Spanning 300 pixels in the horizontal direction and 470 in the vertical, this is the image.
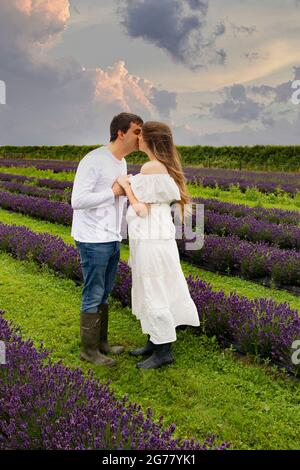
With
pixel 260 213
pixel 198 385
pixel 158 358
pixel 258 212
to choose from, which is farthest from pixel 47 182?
pixel 198 385

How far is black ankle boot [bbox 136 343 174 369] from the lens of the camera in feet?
13.7

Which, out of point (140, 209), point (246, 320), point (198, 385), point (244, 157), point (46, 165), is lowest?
point (198, 385)

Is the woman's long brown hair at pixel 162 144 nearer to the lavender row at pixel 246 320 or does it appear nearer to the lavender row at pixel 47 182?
the lavender row at pixel 246 320

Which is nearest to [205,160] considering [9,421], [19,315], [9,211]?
[9,211]

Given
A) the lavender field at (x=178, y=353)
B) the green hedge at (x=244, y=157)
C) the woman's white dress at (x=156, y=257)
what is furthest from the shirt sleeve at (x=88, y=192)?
the green hedge at (x=244, y=157)

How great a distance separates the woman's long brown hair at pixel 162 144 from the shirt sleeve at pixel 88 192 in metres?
0.45

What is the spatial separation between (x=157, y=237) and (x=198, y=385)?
47.4 inches

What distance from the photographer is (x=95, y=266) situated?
4016 millimetres

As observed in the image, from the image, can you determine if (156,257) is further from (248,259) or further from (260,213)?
(260,213)

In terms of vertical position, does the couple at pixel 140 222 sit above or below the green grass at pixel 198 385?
above

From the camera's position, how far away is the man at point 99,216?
12.5 feet

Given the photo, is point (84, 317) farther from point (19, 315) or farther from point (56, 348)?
point (19, 315)

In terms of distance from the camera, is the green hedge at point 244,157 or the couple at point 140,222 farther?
the green hedge at point 244,157

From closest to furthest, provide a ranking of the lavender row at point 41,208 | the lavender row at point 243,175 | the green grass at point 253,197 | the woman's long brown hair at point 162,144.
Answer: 1. the woman's long brown hair at point 162,144
2. the lavender row at point 41,208
3. the green grass at point 253,197
4. the lavender row at point 243,175
